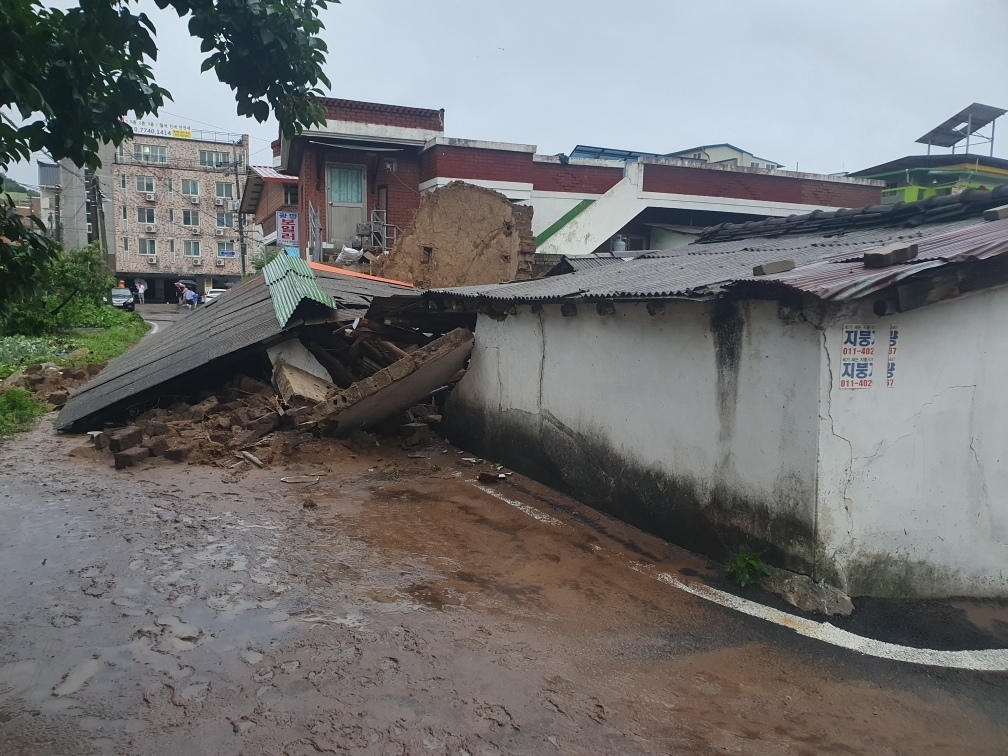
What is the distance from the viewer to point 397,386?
9344mm

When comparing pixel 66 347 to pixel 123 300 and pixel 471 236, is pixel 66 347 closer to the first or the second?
pixel 471 236

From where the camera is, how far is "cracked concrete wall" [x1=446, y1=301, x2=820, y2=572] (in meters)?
5.17

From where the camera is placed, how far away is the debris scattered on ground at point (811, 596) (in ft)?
16.3

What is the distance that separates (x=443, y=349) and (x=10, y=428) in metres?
6.65

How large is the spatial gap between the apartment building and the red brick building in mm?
38328

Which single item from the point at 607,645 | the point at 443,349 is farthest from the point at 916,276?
the point at 443,349

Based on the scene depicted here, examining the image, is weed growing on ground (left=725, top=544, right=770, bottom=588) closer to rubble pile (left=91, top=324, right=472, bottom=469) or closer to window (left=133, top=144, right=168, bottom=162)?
rubble pile (left=91, top=324, right=472, bottom=469)

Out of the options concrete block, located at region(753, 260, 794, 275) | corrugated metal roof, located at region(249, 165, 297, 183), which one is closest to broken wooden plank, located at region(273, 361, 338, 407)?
concrete block, located at region(753, 260, 794, 275)

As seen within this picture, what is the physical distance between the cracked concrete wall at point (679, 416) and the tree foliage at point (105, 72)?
A: 3.49m

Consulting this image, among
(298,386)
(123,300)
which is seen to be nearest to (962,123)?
(298,386)

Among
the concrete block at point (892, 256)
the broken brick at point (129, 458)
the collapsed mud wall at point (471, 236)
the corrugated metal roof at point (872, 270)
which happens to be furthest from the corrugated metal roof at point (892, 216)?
the broken brick at point (129, 458)

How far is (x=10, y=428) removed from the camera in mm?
10602

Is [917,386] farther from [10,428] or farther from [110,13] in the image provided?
[10,428]

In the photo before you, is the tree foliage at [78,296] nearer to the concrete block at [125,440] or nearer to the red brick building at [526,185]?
the red brick building at [526,185]
